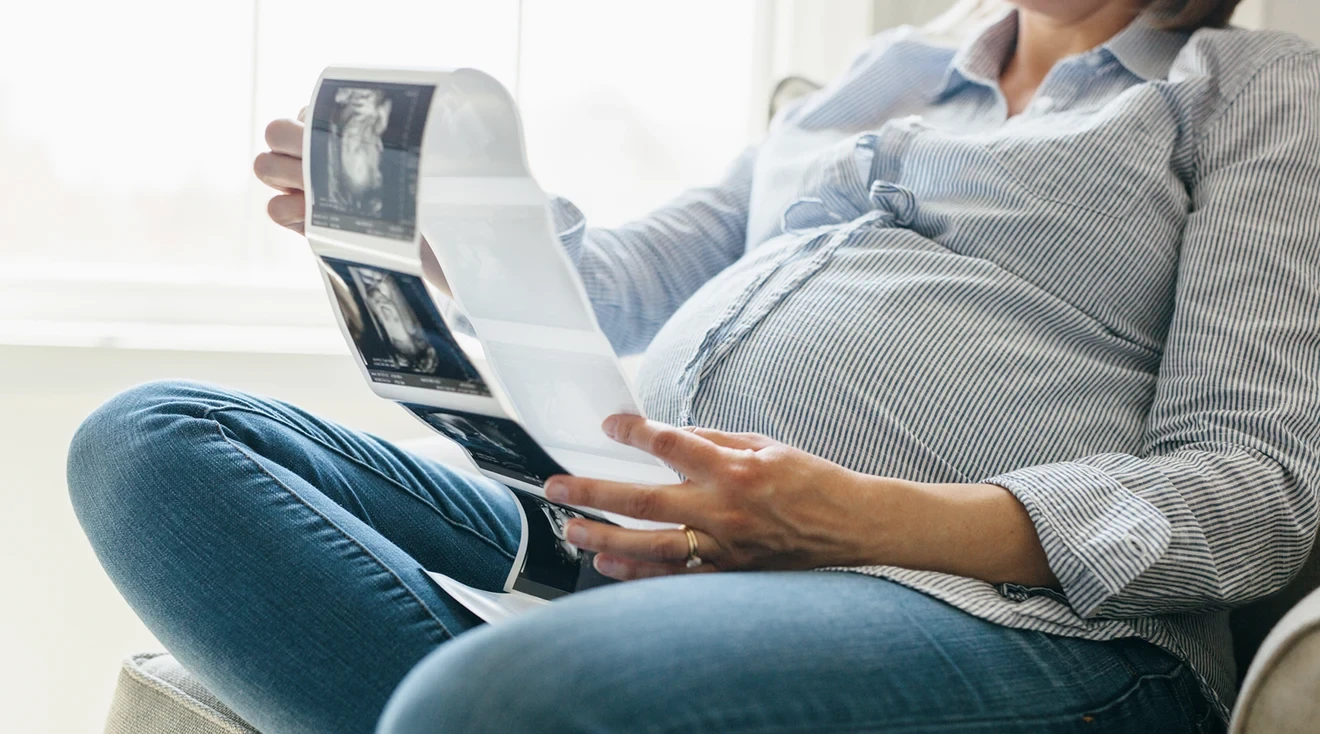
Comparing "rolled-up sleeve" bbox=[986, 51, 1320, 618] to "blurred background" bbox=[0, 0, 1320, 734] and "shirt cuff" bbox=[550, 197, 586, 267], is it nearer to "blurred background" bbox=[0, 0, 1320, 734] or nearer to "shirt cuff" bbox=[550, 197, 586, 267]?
"shirt cuff" bbox=[550, 197, 586, 267]

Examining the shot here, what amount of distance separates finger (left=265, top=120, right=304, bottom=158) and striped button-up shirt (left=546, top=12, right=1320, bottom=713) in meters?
0.32

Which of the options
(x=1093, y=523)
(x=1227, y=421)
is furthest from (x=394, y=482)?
(x=1227, y=421)

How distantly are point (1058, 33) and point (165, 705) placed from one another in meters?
1.06

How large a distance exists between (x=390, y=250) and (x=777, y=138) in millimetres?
694

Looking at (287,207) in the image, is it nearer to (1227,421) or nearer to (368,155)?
(368,155)

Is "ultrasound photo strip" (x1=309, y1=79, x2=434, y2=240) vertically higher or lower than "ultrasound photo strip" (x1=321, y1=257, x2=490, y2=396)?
higher

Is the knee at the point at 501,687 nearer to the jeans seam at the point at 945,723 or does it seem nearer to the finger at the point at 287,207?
the jeans seam at the point at 945,723

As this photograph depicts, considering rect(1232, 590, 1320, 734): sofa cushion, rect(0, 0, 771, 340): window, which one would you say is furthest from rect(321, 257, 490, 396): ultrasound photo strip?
rect(0, 0, 771, 340): window

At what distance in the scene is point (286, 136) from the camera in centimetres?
86

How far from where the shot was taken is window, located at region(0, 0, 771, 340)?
1642 millimetres

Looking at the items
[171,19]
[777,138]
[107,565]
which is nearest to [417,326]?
[107,565]

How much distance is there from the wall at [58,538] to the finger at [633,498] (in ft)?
3.43

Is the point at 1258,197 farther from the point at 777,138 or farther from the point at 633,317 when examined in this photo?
the point at 633,317

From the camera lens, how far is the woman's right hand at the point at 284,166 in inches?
33.8
